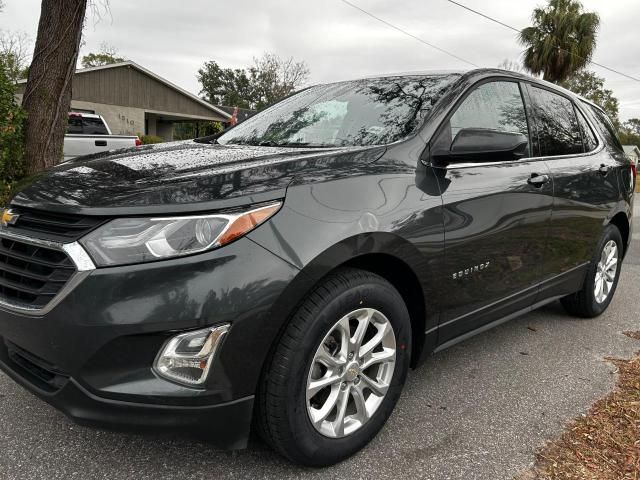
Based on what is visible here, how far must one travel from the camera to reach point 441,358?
10.5 ft

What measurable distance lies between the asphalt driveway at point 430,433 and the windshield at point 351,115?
1.36 meters

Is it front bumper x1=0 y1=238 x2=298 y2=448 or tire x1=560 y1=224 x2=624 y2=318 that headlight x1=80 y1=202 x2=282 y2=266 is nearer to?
front bumper x1=0 y1=238 x2=298 y2=448

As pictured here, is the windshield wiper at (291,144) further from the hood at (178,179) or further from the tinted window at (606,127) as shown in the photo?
the tinted window at (606,127)

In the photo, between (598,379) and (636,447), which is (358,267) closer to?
(636,447)

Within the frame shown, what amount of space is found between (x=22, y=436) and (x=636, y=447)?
2.65m

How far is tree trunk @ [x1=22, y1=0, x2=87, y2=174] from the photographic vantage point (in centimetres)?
620

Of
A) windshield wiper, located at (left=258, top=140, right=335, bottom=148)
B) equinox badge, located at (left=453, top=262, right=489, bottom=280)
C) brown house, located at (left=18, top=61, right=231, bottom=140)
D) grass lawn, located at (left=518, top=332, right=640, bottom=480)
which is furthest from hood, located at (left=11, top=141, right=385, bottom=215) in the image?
brown house, located at (left=18, top=61, right=231, bottom=140)

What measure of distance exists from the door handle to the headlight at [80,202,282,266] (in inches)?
71.7

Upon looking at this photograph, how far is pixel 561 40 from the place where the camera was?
968 inches

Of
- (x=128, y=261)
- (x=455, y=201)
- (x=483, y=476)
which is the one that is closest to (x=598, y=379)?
(x=483, y=476)

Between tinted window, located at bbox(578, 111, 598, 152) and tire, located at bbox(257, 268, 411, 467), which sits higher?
tinted window, located at bbox(578, 111, 598, 152)

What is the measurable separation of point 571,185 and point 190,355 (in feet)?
8.60

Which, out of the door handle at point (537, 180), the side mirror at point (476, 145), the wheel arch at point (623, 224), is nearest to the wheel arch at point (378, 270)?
the side mirror at point (476, 145)

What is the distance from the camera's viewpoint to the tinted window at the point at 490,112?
254 cm
